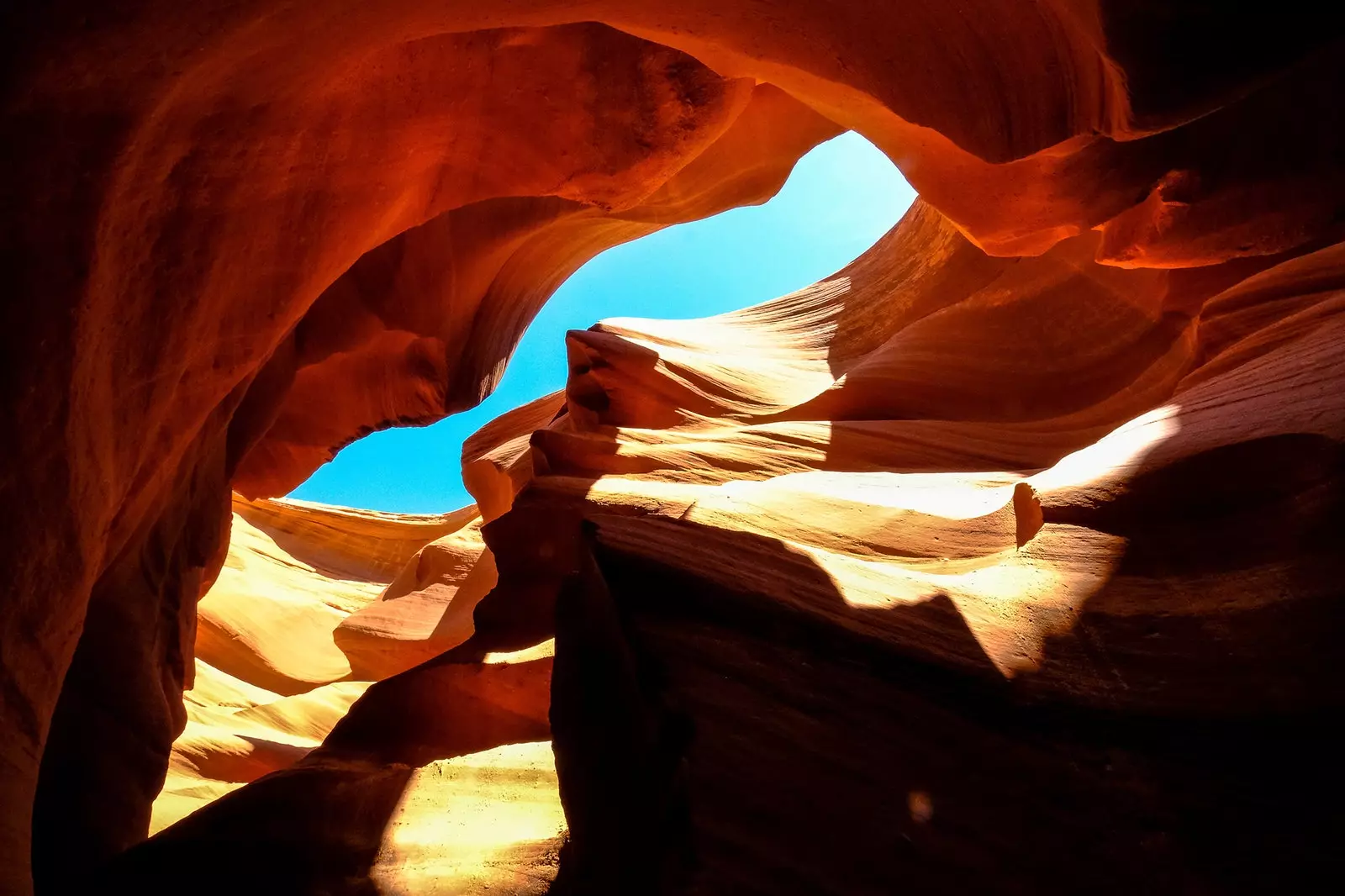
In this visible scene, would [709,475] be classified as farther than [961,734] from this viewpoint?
Yes

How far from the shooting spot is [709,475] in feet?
16.3

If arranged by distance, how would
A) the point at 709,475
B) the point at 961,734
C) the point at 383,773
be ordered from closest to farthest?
1. the point at 961,734
2. the point at 383,773
3. the point at 709,475

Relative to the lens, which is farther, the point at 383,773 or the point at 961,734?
the point at 383,773

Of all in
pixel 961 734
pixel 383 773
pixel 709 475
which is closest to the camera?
pixel 961 734

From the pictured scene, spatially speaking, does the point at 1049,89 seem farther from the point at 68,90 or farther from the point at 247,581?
the point at 247,581

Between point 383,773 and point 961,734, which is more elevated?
point 961,734

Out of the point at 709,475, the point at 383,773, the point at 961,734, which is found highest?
the point at 709,475

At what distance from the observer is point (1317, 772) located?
172cm

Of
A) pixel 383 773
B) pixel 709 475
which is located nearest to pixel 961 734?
pixel 383 773

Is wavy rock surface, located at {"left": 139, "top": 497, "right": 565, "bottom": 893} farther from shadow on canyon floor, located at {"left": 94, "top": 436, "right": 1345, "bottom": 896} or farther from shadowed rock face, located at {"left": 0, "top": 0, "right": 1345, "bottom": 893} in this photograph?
shadow on canyon floor, located at {"left": 94, "top": 436, "right": 1345, "bottom": 896}

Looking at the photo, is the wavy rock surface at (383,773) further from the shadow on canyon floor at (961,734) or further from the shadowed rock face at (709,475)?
the shadow on canyon floor at (961,734)

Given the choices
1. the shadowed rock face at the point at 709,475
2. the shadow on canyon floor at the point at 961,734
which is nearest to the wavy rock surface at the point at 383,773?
the shadowed rock face at the point at 709,475

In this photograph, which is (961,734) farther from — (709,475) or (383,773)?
(709,475)

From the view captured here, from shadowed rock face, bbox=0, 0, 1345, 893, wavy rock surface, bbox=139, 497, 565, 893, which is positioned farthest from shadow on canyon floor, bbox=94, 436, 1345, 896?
wavy rock surface, bbox=139, 497, 565, 893
